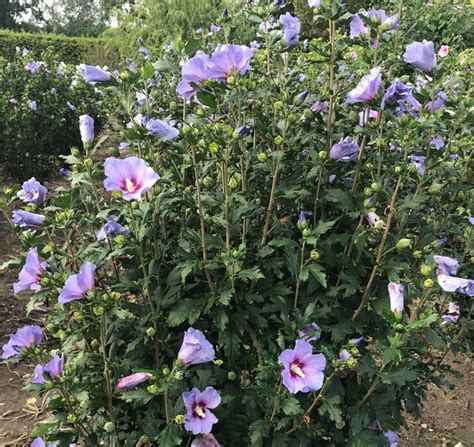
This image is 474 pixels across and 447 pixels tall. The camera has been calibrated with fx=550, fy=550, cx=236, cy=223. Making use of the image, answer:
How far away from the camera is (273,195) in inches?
72.0

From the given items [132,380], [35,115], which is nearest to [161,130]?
[132,380]

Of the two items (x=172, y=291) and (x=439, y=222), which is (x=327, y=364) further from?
(x=439, y=222)

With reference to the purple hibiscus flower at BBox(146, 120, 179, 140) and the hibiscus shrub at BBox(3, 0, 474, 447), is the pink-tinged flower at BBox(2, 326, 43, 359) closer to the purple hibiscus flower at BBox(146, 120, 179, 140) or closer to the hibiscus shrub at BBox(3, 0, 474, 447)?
the hibiscus shrub at BBox(3, 0, 474, 447)

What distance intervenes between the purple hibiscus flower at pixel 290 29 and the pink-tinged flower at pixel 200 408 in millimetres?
1283

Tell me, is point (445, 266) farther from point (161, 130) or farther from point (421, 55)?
point (161, 130)

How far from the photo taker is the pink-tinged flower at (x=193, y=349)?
5.16 feet

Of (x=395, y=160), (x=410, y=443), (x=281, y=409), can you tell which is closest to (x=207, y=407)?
(x=281, y=409)

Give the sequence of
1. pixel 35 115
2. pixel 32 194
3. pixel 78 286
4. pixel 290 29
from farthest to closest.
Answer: pixel 35 115 → pixel 290 29 → pixel 32 194 → pixel 78 286

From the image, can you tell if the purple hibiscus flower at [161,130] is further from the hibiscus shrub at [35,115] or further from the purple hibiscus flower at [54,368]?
the hibiscus shrub at [35,115]

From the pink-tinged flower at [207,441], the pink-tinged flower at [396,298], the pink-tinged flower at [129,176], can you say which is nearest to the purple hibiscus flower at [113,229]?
the pink-tinged flower at [129,176]

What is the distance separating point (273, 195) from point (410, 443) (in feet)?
6.82

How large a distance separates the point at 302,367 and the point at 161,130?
32.6 inches

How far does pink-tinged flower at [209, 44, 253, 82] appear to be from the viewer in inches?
67.2

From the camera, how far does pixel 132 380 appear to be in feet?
5.28
